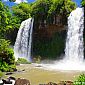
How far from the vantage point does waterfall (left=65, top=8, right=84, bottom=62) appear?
3215 centimetres

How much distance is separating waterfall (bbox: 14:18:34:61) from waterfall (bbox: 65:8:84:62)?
673 cm

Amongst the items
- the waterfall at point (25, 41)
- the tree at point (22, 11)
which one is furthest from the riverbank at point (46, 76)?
the tree at point (22, 11)

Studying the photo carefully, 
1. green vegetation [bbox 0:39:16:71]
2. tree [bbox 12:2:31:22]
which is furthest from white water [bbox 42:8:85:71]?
tree [bbox 12:2:31:22]

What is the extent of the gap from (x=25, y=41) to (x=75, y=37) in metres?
9.10

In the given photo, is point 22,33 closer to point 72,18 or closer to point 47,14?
point 47,14

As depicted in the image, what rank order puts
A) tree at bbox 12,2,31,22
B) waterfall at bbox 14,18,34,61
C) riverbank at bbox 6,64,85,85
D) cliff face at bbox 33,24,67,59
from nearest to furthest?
riverbank at bbox 6,64,85,85
cliff face at bbox 33,24,67,59
waterfall at bbox 14,18,34,61
tree at bbox 12,2,31,22

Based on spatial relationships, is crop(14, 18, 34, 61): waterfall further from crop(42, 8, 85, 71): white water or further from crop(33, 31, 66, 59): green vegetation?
crop(42, 8, 85, 71): white water

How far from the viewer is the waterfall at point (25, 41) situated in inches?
1547

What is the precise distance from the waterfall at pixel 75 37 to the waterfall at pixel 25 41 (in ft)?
22.1

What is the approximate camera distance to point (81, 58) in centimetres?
3148

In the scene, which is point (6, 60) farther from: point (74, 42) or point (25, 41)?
point (25, 41)

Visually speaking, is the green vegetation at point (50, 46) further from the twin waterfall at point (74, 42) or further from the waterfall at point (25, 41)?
the twin waterfall at point (74, 42)

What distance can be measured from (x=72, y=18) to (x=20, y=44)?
31.7 ft

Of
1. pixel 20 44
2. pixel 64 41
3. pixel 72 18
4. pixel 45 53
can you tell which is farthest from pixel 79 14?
pixel 20 44
